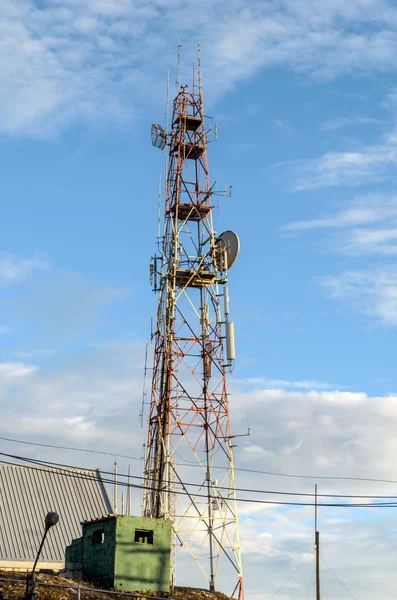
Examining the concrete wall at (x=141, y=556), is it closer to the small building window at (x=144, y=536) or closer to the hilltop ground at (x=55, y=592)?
the small building window at (x=144, y=536)

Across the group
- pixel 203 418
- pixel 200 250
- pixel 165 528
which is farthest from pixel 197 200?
pixel 165 528

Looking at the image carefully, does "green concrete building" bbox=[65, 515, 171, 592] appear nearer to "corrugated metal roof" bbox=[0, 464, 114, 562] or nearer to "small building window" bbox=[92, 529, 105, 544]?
"small building window" bbox=[92, 529, 105, 544]

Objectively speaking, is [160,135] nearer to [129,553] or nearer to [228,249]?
[228,249]

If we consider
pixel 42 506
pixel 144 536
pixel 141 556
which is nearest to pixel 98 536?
pixel 144 536

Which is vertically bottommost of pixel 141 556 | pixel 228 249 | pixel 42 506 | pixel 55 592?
pixel 55 592

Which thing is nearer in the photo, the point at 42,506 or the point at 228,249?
the point at 228,249

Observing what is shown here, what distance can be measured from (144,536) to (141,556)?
4.22 ft

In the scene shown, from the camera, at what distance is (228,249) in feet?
190

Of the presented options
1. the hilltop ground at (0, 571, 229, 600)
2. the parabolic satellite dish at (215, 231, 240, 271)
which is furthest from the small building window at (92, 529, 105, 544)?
the parabolic satellite dish at (215, 231, 240, 271)

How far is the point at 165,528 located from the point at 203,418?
8061 mm

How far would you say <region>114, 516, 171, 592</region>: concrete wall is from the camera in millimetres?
45031

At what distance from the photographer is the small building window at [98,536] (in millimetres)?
46734

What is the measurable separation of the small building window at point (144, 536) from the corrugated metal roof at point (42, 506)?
995 centimetres

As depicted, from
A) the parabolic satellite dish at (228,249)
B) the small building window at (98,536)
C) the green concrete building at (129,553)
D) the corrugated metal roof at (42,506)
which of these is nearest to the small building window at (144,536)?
the green concrete building at (129,553)
